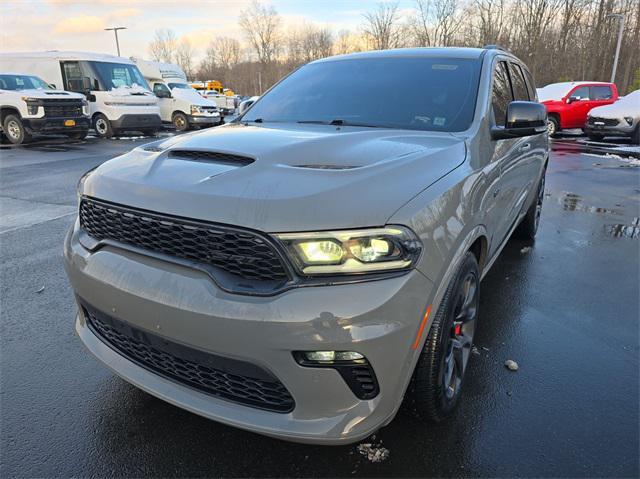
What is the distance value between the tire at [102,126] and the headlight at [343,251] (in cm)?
1613

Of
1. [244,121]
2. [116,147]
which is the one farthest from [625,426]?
[116,147]

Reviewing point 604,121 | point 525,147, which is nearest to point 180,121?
point 604,121

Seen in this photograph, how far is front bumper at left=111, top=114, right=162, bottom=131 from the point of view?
1546 centimetres

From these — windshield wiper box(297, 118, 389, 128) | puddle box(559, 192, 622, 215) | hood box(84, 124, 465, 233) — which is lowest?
puddle box(559, 192, 622, 215)

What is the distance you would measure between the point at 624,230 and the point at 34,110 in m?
14.5

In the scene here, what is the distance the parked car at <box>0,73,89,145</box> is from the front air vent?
44.8 feet

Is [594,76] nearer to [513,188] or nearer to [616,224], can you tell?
[616,224]

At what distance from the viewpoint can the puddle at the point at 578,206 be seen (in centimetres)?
663

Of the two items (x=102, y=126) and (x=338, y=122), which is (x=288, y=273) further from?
(x=102, y=126)

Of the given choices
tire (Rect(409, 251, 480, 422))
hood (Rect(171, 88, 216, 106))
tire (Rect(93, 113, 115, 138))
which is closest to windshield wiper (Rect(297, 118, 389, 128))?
tire (Rect(409, 251, 480, 422))

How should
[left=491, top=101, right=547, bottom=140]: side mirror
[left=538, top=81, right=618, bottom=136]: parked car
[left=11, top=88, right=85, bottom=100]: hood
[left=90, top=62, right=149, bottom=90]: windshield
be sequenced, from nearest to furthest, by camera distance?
[left=491, top=101, right=547, bottom=140]: side mirror
[left=11, top=88, right=85, bottom=100]: hood
[left=90, top=62, right=149, bottom=90]: windshield
[left=538, top=81, right=618, bottom=136]: parked car

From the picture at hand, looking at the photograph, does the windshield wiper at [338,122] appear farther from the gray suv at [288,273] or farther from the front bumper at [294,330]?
the front bumper at [294,330]

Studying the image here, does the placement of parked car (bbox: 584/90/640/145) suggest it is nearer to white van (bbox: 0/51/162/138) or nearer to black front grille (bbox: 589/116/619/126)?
black front grille (bbox: 589/116/619/126)

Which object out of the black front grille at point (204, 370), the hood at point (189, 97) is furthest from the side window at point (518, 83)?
the hood at point (189, 97)
